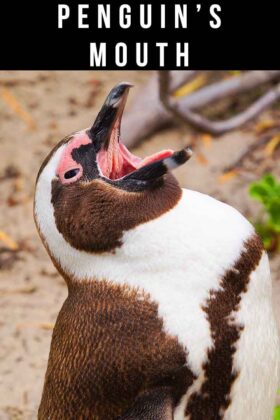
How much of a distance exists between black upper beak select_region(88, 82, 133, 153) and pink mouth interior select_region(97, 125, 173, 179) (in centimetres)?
2

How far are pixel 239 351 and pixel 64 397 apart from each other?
0.46 meters

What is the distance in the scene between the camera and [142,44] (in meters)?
4.46

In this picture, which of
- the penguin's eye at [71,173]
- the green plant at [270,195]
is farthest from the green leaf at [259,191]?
the penguin's eye at [71,173]

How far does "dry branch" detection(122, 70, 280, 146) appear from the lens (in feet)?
16.0

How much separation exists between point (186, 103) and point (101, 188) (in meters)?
2.74

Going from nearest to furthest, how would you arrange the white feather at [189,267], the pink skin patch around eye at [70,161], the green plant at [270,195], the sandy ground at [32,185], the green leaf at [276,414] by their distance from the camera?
1. the white feather at [189,267]
2. the pink skin patch around eye at [70,161]
3. the green leaf at [276,414]
4. the sandy ground at [32,185]
5. the green plant at [270,195]

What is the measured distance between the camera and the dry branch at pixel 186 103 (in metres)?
4.86

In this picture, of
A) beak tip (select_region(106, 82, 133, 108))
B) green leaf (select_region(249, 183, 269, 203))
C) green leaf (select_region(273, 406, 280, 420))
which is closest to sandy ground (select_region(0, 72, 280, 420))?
green leaf (select_region(249, 183, 269, 203))

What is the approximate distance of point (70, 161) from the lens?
7.39ft

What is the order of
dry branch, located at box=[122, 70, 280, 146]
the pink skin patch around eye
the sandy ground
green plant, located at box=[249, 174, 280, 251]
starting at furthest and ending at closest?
1. dry branch, located at box=[122, 70, 280, 146]
2. green plant, located at box=[249, 174, 280, 251]
3. the sandy ground
4. the pink skin patch around eye

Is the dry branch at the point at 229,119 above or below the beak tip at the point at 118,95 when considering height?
below

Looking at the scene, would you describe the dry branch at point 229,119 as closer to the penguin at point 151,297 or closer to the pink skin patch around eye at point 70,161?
the pink skin patch around eye at point 70,161

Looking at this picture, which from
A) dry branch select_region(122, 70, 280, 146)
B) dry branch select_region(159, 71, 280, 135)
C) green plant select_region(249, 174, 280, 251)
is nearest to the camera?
green plant select_region(249, 174, 280, 251)

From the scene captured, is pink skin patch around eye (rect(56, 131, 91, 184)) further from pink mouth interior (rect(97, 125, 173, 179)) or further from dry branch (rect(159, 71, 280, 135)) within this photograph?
dry branch (rect(159, 71, 280, 135))
